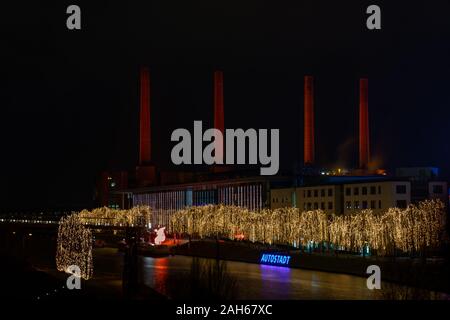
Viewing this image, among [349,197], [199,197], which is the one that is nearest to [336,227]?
[349,197]

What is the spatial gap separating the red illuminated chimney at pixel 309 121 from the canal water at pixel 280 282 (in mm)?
17117

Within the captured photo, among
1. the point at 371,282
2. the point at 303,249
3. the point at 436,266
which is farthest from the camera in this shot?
the point at 303,249

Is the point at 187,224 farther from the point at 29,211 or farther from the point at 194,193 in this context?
the point at 29,211

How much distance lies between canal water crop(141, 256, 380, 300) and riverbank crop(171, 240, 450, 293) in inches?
18.6

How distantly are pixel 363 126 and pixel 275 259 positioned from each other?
18421 millimetres

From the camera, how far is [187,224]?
45.8m

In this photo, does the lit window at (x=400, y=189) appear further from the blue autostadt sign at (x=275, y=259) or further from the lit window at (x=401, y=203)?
the blue autostadt sign at (x=275, y=259)

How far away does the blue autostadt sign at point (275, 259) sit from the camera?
31281 mm

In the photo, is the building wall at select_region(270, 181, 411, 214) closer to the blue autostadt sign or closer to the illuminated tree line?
the illuminated tree line

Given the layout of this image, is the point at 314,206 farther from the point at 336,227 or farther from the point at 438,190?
the point at 336,227

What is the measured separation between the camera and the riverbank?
61.6 feet

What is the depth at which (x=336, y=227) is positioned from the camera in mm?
31344
